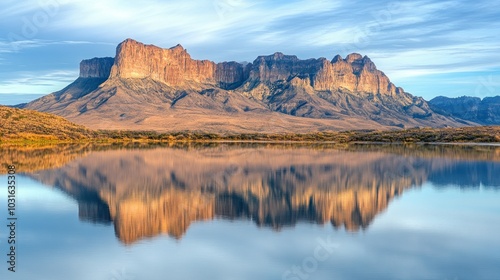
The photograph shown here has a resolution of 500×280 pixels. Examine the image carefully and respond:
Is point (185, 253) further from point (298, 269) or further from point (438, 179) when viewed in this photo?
point (438, 179)

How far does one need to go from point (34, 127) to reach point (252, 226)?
92305 mm

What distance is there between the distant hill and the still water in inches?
2305

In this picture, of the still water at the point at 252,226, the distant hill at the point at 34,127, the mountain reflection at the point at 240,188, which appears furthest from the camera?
the distant hill at the point at 34,127

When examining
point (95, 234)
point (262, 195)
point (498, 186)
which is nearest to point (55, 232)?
point (95, 234)

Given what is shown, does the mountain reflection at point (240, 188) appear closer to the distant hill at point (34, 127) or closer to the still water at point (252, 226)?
the still water at point (252, 226)

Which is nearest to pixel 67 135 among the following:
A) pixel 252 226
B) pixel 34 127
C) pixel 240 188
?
pixel 34 127

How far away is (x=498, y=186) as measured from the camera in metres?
35.3

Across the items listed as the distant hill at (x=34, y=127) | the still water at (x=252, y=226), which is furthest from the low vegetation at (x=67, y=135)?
the still water at (x=252, y=226)

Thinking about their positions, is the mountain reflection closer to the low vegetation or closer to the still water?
the still water

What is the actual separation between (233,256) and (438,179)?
26705mm

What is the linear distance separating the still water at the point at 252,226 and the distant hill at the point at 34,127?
58.6 metres

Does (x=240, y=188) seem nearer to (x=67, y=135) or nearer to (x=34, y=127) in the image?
(x=67, y=135)

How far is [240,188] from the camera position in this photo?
1304 inches

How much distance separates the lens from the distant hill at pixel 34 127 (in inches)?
3719
